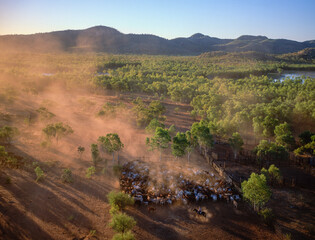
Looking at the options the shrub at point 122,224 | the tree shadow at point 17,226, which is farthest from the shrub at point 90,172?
the shrub at point 122,224

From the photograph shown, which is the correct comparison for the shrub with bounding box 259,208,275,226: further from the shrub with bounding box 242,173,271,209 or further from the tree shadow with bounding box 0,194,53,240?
the tree shadow with bounding box 0,194,53,240

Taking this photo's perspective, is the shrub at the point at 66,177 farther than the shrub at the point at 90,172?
No

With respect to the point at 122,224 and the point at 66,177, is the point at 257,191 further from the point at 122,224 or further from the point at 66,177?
the point at 66,177

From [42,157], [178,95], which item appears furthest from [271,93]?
[42,157]

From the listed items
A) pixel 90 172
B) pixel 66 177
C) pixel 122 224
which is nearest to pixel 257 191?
pixel 122 224

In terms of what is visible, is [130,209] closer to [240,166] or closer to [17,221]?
[17,221]

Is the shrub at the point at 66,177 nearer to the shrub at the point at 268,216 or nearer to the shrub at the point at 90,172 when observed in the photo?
the shrub at the point at 90,172

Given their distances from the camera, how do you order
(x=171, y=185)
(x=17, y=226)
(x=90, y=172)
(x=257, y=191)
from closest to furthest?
(x=17, y=226), (x=257, y=191), (x=171, y=185), (x=90, y=172)
